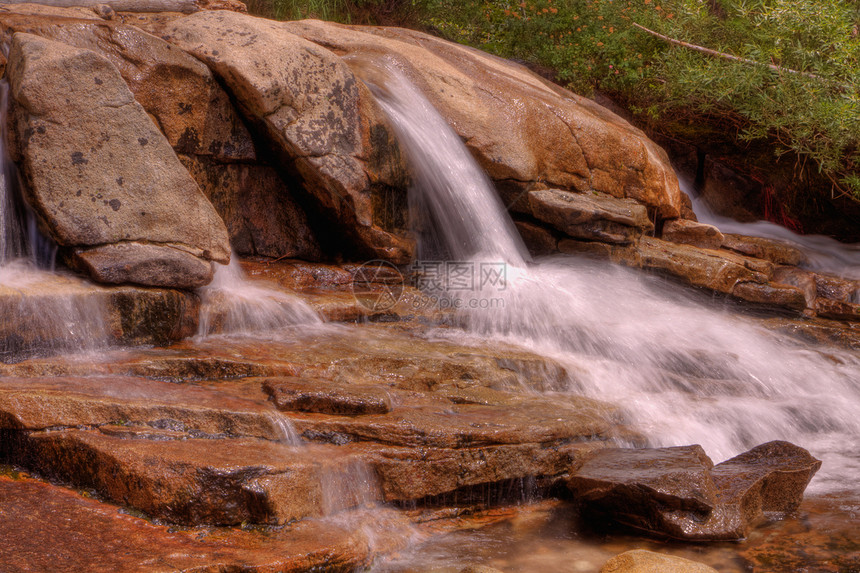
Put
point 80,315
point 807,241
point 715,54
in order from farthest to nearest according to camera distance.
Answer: point 807,241, point 715,54, point 80,315

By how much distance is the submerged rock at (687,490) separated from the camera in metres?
3.62

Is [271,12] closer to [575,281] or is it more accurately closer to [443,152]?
[443,152]

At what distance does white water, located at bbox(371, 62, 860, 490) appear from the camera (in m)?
5.11

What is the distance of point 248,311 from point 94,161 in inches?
53.6

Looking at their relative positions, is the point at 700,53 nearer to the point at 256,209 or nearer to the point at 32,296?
the point at 256,209

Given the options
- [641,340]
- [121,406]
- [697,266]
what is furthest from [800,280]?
Result: [121,406]

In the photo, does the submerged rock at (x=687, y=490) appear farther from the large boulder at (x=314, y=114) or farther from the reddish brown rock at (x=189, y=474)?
the large boulder at (x=314, y=114)

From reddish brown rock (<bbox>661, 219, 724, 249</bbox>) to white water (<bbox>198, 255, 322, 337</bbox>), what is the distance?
489 centimetres

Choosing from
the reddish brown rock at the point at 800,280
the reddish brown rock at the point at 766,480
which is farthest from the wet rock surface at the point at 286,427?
the reddish brown rock at the point at 800,280

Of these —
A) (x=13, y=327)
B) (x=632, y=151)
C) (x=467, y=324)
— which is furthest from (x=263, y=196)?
(x=632, y=151)

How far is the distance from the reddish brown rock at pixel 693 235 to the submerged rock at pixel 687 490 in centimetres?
468

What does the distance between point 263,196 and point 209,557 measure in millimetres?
4365

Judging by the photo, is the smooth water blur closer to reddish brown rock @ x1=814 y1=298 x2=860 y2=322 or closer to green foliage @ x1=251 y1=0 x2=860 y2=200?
reddish brown rock @ x1=814 y1=298 x2=860 y2=322

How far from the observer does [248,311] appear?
514 cm
